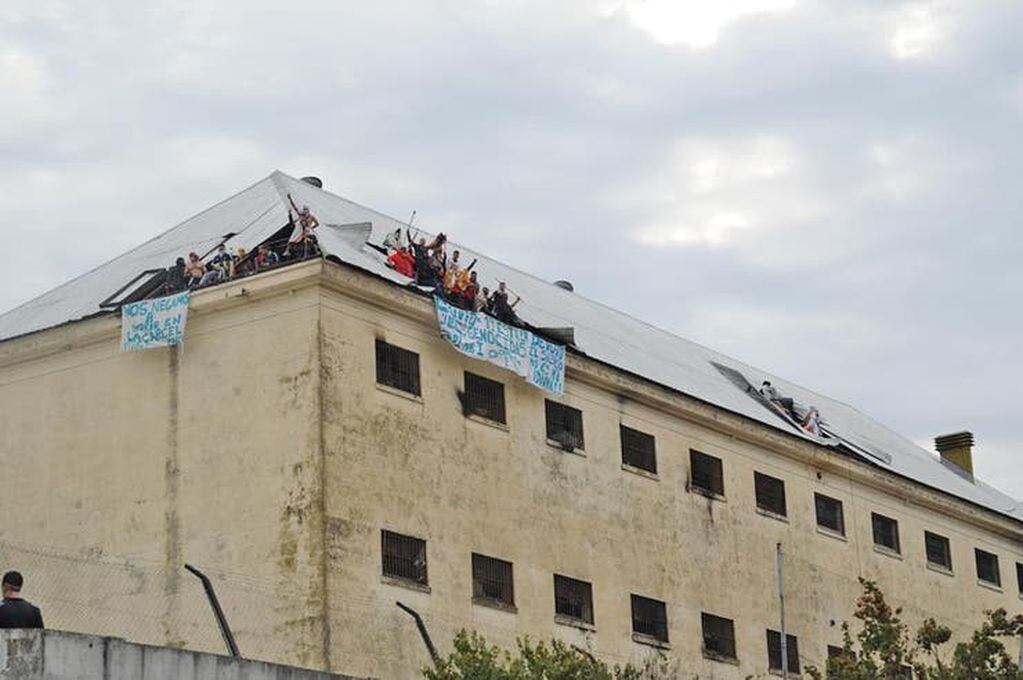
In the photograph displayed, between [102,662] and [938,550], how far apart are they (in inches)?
1350

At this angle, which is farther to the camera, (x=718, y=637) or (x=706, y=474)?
(x=706, y=474)

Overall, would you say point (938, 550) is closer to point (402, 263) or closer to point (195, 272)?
point (402, 263)

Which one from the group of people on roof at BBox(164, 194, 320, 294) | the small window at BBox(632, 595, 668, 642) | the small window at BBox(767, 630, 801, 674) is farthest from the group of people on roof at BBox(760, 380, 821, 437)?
the group of people on roof at BBox(164, 194, 320, 294)

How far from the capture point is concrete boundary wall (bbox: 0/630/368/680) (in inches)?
1027

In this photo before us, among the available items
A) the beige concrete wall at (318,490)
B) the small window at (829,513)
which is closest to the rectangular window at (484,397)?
the beige concrete wall at (318,490)

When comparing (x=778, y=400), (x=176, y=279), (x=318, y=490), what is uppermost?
(x=778, y=400)

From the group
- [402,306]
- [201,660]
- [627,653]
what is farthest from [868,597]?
[201,660]

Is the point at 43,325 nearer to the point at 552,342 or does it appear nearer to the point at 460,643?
the point at 552,342

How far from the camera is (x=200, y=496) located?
40.5 m

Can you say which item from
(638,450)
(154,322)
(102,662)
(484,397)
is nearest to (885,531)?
(638,450)

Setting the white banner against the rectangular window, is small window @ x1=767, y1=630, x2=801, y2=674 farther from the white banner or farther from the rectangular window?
the white banner

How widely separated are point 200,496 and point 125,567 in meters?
1.96

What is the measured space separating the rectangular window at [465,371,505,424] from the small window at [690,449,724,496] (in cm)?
675

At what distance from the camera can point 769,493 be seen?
51250 millimetres
